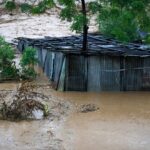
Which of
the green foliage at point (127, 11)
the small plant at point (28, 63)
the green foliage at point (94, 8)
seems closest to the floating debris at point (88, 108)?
the green foliage at point (127, 11)

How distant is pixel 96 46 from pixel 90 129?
21.3ft

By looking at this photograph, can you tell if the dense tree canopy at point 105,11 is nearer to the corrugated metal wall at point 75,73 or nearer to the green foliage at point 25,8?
the green foliage at point 25,8

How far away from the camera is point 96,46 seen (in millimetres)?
18281

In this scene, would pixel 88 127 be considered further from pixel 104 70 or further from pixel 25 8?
pixel 25 8

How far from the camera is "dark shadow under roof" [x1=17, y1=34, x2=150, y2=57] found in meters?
16.5

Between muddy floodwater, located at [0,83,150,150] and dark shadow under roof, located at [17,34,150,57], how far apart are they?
1775 mm

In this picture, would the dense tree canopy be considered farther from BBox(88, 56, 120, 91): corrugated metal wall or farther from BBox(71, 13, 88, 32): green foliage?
BBox(88, 56, 120, 91): corrugated metal wall

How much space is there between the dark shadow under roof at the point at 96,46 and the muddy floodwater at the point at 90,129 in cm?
178

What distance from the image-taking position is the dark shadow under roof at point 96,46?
1648 cm

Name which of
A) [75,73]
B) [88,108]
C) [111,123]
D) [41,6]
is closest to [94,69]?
[75,73]

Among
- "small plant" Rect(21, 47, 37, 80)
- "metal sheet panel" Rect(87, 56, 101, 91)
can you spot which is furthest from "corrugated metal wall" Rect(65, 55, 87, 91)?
"small plant" Rect(21, 47, 37, 80)

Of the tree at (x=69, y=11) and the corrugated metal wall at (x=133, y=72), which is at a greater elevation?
the tree at (x=69, y=11)

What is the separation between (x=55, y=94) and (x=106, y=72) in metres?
1.86

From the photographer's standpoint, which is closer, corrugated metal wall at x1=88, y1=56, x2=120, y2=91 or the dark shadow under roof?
corrugated metal wall at x1=88, y1=56, x2=120, y2=91
